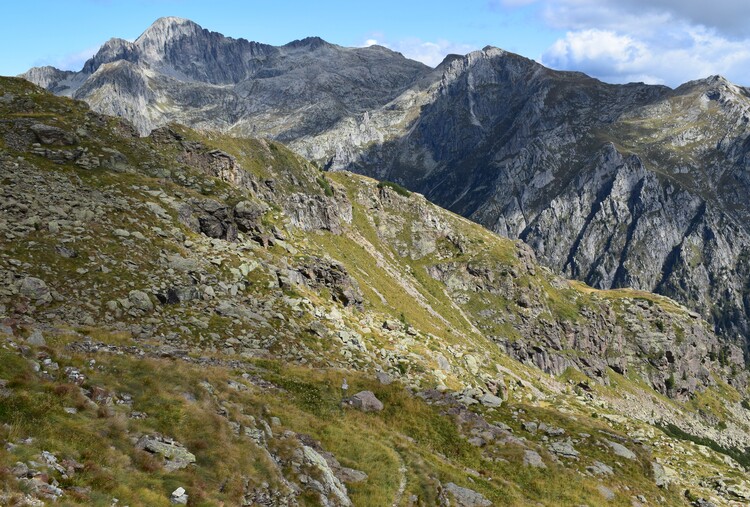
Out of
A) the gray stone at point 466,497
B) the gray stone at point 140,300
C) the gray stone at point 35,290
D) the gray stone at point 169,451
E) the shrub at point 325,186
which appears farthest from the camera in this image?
the shrub at point 325,186

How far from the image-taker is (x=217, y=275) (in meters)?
42.5

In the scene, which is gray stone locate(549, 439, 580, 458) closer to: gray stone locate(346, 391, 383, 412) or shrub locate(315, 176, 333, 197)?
gray stone locate(346, 391, 383, 412)

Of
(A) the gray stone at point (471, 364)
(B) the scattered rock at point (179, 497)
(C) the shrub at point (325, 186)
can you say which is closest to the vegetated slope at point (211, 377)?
(B) the scattered rock at point (179, 497)

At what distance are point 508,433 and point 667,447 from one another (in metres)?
38.0

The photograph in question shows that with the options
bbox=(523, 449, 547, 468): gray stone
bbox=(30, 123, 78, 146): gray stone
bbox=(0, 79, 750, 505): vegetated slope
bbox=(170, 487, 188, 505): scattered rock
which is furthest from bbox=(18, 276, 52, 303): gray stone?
bbox=(523, 449, 547, 468): gray stone

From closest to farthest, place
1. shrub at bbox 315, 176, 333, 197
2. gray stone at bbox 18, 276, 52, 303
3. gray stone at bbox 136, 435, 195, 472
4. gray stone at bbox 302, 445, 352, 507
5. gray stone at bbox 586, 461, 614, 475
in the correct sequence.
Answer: gray stone at bbox 136, 435, 195, 472 < gray stone at bbox 302, 445, 352, 507 < gray stone at bbox 586, 461, 614, 475 < gray stone at bbox 18, 276, 52, 303 < shrub at bbox 315, 176, 333, 197

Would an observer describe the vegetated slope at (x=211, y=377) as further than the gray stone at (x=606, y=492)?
No

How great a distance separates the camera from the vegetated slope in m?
15.5

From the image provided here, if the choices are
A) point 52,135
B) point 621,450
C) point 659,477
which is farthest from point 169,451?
point 52,135

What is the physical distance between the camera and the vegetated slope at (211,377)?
15492 mm

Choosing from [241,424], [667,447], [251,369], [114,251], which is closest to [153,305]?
[114,251]

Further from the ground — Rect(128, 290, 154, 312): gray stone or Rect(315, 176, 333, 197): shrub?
Rect(315, 176, 333, 197): shrub

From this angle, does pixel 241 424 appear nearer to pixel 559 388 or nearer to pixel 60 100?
pixel 60 100

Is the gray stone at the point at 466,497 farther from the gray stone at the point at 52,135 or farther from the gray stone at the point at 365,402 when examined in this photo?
the gray stone at the point at 52,135
